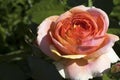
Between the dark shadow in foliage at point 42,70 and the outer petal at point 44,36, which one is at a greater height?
the outer petal at point 44,36

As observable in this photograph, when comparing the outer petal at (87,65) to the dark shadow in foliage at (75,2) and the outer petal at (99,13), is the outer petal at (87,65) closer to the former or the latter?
the outer petal at (99,13)

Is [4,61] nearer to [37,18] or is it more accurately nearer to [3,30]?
[37,18]

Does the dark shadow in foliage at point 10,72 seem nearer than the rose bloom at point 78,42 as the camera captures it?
No

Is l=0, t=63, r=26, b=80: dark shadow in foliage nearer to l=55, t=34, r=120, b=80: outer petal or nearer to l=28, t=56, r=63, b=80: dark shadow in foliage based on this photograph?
l=28, t=56, r=63, b=80: dark shadow in foliage

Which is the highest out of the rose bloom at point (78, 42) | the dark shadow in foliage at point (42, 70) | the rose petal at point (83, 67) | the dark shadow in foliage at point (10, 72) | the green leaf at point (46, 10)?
the green leaf at point (46, 10)

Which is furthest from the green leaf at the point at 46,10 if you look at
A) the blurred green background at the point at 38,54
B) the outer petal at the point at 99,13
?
the outer petal at the point at 99,13

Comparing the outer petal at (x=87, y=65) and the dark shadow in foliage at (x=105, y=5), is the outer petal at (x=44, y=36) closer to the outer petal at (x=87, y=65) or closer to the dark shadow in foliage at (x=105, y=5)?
the outer petal at (x=87, y=65)
